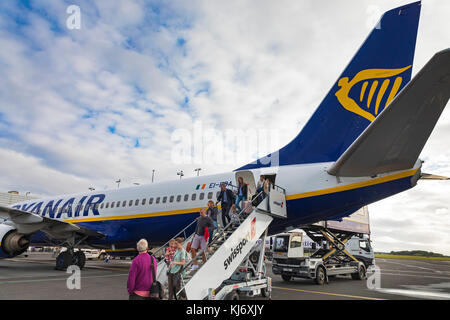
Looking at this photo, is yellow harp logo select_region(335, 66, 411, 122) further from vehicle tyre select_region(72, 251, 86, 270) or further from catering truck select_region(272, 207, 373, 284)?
vehicle tyre select_region(72, 251, 86, 270)

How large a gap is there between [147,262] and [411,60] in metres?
8.90

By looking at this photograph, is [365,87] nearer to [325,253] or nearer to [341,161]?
[341,161]

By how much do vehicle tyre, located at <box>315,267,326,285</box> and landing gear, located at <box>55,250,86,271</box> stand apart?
444 inches

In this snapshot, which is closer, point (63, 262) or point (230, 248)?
point (230, 248)

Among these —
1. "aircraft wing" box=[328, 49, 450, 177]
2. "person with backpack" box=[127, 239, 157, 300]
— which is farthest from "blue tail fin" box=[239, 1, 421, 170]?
"person with backpack" box=[127, 239, 157, 300]

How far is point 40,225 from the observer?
14805mm

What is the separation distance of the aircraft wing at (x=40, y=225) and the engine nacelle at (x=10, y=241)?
12.3 inches

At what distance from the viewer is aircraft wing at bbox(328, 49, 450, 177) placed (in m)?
4.78

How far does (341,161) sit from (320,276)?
7058 millimetres

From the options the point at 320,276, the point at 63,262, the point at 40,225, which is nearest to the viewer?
the point at 320,276

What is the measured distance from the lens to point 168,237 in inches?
547

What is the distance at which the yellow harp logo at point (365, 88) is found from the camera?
9154mm

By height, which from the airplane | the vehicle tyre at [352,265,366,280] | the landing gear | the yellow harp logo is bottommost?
the vehicle tyre at [352,265,366,280]

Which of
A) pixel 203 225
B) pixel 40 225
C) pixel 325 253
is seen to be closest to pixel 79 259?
pixel 40 225
